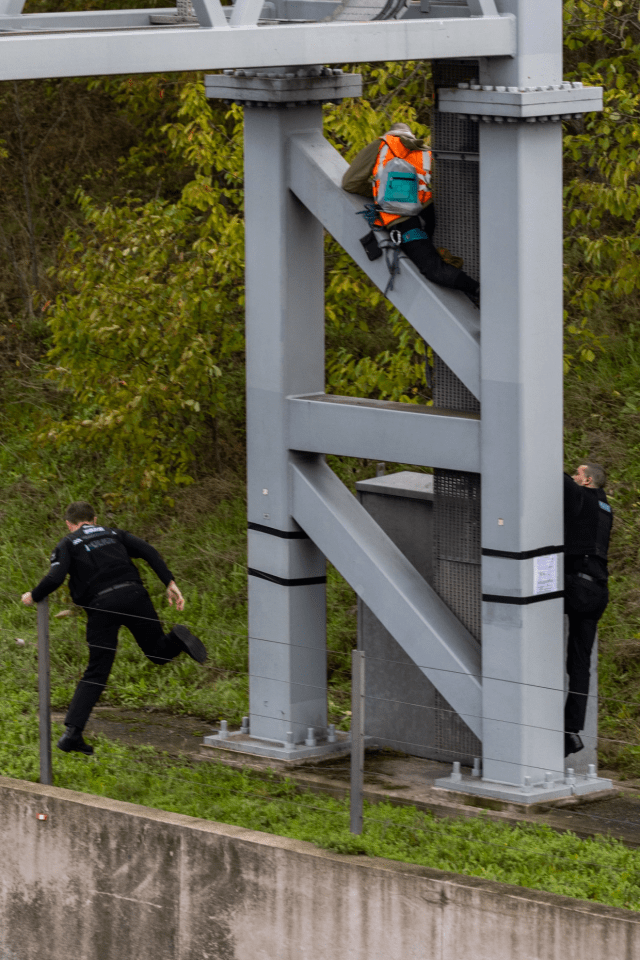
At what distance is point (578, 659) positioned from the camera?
27.0 feet

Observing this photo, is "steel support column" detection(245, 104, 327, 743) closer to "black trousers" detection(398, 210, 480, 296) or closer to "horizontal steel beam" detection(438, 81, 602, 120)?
"black trousers" detection(398, 210, 480, 296)

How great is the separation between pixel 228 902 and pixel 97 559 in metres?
2.27

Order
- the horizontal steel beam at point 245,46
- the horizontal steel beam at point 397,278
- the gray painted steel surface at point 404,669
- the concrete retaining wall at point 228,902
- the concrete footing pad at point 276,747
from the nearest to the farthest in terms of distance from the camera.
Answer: the concrete retaining wall at point 228,902, the horizontal steel beam at point 245,46, the horizontal steel beam at point 397,278, the gray painted steel surface at point 404,669, the concrete footing pad at point 276,747

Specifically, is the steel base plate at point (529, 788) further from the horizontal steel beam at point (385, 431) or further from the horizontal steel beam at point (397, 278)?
the horizontal steel beam at point (397, 278)

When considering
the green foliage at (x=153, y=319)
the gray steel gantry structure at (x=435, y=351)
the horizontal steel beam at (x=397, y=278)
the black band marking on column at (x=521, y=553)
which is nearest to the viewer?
the gray steel gantry structure at (x=435, y=351)

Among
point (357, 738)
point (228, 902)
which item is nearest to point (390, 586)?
point (357, 738)

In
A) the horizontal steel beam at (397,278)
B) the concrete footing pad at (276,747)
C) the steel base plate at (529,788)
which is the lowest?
the steel base plate at (529,788)

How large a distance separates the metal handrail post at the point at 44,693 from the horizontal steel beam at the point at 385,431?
169 centimetres

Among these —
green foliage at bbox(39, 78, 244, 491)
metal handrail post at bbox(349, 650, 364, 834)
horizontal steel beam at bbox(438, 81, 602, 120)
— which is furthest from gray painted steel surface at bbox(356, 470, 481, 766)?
green foliage at bbox(39, 78, 244, 491)

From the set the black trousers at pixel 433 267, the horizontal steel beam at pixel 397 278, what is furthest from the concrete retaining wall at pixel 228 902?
the black trousers at pixel 433 267

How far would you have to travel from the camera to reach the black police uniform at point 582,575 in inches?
320

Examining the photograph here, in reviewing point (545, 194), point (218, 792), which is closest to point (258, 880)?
point (218, 792)

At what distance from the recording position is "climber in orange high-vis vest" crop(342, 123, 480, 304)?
26.7ft

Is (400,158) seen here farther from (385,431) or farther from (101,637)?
(101,637)
